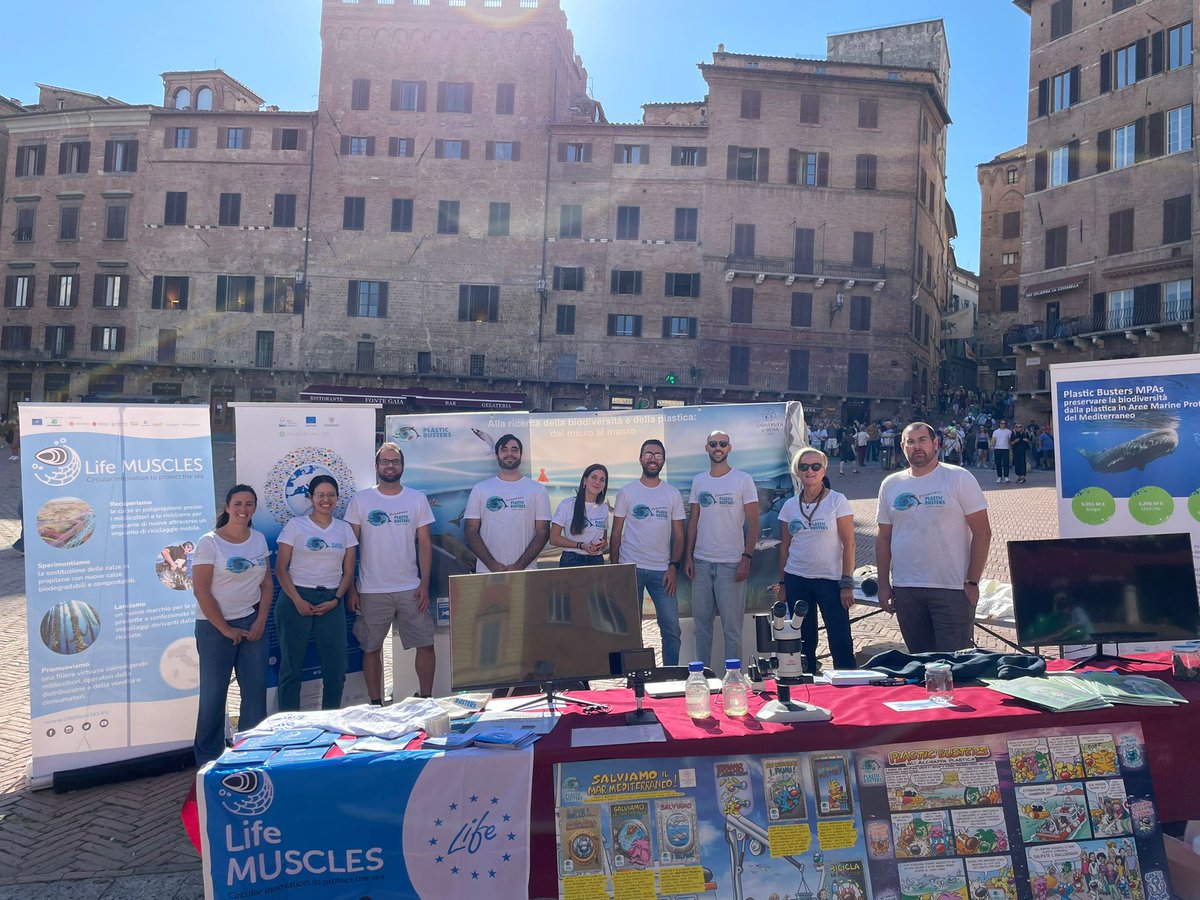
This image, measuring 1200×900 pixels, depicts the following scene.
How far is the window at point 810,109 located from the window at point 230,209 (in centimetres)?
2504

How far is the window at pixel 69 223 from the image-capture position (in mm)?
40281

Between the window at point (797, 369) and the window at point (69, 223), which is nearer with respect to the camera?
the window at point (797, 369)

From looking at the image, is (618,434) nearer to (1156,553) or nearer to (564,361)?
(1156,553)

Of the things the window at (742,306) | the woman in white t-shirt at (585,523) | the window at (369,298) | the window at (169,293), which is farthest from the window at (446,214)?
the woman in white t-shirt at (585,523)

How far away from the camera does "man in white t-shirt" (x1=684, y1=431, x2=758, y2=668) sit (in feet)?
20.9

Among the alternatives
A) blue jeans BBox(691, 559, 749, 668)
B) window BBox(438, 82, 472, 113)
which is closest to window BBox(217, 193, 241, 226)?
window BBox(438, 82, 472, 113)

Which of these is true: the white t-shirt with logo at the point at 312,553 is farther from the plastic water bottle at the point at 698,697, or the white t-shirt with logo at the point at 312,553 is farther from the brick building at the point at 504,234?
the brick building at the point at 504,234

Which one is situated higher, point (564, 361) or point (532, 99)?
point (532, 99)

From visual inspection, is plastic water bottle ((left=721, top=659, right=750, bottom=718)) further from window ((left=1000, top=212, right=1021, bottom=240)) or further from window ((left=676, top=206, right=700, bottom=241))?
window ((left=1000, top=212, right=1021, bottom=240))

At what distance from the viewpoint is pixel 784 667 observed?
4.01m

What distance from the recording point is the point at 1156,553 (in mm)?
4617

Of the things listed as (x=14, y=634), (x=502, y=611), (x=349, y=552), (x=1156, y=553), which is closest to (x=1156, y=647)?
(x=1156, y=553)

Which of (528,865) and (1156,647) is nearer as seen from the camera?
(528,865)

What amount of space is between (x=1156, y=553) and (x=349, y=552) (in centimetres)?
479
